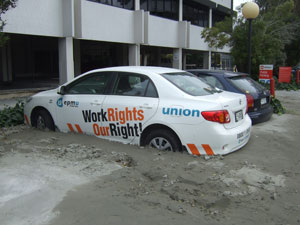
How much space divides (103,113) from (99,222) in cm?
288

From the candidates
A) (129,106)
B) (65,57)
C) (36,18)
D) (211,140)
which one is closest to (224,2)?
(65,57)

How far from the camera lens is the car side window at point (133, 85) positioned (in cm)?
559

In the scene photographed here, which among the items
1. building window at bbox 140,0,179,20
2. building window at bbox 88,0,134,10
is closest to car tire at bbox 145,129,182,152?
building window at bbox 88,0,134,10

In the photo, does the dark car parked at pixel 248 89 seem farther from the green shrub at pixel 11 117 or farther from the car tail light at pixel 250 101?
the green shrub at pixel 11 117

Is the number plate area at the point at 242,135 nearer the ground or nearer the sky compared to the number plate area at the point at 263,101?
nearer the ground

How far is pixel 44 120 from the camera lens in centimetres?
688

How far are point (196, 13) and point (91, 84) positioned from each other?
2577cm

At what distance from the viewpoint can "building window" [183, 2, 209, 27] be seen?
1112 inches

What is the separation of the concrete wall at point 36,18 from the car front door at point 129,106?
30.2 feet

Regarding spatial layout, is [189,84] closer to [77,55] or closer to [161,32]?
[77,55]

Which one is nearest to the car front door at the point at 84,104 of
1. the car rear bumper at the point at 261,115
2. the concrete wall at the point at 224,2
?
the car rear bumper at the point at 261,115

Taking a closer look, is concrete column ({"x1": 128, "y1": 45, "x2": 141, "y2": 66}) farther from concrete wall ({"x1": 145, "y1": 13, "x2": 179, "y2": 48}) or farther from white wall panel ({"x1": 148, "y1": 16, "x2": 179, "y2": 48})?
white wall panel ({"x1": 148, "y1": 16, "x2": 179, "y2": 48})

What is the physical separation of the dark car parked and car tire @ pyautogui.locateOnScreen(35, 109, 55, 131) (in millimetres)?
3676

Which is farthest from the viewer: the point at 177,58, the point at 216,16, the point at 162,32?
the point at 216,16
